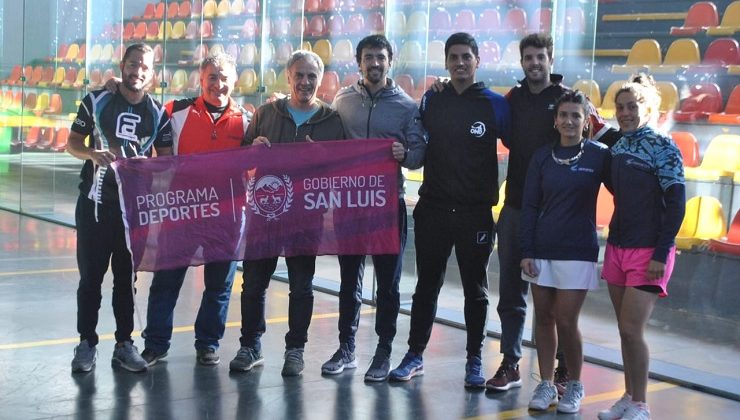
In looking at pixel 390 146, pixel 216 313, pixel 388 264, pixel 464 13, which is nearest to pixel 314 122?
pixel 390 146

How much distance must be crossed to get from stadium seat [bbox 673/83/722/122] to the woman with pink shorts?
12.0 feet

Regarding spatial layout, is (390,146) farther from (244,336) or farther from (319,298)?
(319,298)

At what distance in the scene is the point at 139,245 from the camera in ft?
16.3

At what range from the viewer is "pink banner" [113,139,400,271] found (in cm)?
500

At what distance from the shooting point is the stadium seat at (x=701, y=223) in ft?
22.1

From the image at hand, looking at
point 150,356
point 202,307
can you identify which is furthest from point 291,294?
point 150,356

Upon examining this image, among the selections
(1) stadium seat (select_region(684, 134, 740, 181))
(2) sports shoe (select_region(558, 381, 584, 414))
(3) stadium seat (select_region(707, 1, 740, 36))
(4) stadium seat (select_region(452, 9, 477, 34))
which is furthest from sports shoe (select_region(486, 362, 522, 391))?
(3) stadium seat (select_region(707, 1, 740, 36))

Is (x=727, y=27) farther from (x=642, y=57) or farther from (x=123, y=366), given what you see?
(x=123, y=366)

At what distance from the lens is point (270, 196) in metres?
5.15

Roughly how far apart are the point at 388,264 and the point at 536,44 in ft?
4.38

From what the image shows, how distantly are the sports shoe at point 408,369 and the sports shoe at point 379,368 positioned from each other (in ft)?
0.13

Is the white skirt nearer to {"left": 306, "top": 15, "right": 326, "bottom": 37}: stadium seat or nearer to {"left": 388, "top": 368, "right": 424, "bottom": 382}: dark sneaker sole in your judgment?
{"left": 388, "top": 368, "right": 424, "bottom": 382}: dark sneaker sole

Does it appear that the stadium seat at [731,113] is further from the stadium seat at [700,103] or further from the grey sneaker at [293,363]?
the grey sneaker at [293,363]

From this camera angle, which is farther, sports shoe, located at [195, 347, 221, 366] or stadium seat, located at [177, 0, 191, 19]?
stadium seat, located at [177, 0, 191, 19]
